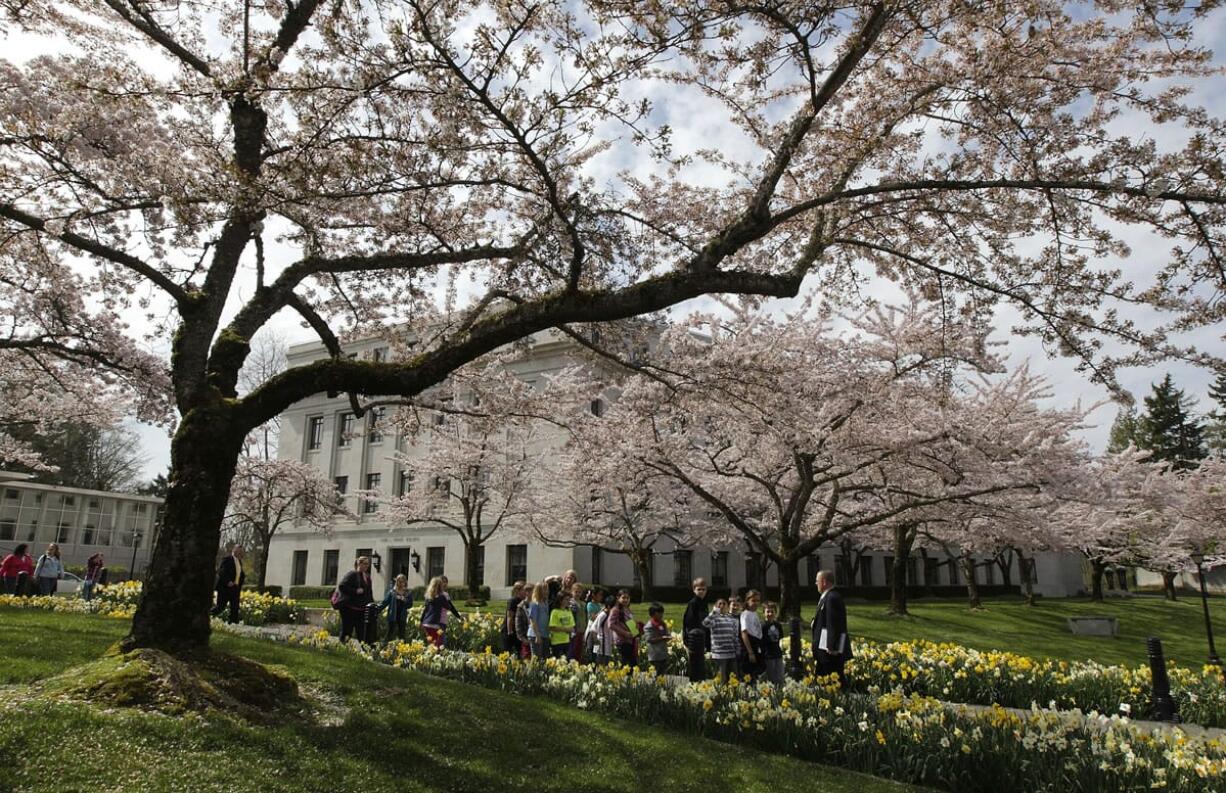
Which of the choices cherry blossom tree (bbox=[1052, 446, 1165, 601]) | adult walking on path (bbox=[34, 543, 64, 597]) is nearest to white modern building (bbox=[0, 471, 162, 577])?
adult walking on path (bbox=[34, 543, 64, 597])

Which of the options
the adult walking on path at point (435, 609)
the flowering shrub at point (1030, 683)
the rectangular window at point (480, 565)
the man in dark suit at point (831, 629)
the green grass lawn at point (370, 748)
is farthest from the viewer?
the rectangular window at point (480, 565)

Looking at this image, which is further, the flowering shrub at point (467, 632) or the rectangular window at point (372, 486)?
the rectangular window at point (372, 486)

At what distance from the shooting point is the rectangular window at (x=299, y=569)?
45281 millimetres

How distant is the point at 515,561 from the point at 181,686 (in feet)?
106

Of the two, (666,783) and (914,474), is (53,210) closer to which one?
(666,783)

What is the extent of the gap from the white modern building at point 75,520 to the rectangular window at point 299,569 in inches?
405

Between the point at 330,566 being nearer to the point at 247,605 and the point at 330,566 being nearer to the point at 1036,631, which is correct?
the point at 247,605

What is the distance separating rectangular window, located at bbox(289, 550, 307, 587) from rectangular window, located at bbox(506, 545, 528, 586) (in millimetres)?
15440

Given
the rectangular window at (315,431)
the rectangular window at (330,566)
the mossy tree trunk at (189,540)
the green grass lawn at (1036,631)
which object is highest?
the rectangular window at (315,431)

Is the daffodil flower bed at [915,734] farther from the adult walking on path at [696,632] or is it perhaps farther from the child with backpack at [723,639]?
the adult walking on path at [696,632]

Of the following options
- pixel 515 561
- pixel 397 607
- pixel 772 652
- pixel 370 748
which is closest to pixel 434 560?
pixel 515 561

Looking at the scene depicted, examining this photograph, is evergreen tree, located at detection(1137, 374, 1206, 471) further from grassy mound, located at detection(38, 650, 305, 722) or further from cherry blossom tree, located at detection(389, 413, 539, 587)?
grassy mound, located at detection(38, 650, 305, 722)

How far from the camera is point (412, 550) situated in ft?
134

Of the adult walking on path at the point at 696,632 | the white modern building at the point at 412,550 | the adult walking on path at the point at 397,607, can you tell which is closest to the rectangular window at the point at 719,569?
the white modern building at the point at 412,550
